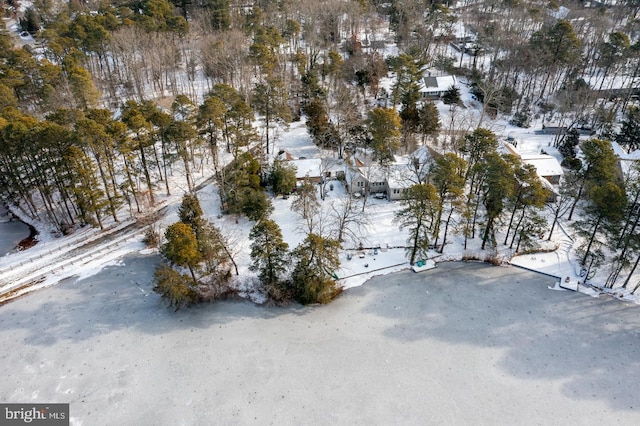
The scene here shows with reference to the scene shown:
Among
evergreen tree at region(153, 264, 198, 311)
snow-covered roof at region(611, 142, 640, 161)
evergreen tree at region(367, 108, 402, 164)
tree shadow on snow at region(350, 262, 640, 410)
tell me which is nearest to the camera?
tree shadow on snow at region(350, 262, 640, 410)

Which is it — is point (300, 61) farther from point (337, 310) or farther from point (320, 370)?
point (320, 370)

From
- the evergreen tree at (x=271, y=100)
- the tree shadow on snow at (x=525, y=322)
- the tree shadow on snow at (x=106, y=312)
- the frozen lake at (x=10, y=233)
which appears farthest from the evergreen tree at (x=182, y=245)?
the evergreen tree at (x=271, y=100)

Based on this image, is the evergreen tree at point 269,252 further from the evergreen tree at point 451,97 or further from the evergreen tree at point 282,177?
the evergreen tree at point 451,97

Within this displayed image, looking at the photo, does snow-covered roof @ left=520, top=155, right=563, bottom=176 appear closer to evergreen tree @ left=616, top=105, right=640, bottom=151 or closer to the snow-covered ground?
the snow-covered ground

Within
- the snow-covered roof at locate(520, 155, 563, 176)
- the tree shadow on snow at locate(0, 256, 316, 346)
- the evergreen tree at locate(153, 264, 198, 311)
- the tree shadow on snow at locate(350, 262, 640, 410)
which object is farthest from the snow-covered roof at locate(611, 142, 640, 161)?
the evergreen tree at locate(153, 264, 198, 311)

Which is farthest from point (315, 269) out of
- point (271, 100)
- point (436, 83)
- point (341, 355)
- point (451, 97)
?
point (436, 83)

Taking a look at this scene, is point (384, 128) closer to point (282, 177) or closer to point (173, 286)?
point (282, 177)

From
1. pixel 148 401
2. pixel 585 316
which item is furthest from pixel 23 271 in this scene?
pixel 585 316
